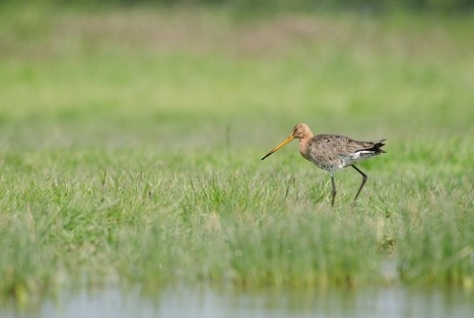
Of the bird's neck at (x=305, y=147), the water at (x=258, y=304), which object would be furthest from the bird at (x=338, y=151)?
the water at (x=258, y=304)

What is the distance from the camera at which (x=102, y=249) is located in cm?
1006

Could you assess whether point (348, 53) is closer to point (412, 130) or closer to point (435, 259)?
point (412, 130)

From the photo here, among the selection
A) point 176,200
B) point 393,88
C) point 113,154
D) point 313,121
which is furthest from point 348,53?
point 176,200

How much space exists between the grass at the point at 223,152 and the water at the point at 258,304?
187mm

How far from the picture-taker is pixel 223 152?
17062mm

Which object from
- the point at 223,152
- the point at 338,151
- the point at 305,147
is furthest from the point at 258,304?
the point at 223,152

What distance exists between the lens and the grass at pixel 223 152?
9.41m

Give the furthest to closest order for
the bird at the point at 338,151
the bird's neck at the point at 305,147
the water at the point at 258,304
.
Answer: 1. the bird's neck at the point at 305,147
2. the bird at the point at 338,151
3. the water at the point at 258,304

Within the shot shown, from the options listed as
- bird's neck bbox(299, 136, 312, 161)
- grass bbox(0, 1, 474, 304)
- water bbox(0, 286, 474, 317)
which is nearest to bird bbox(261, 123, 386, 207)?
bird's neck bbox(299, 136, 312, 161)

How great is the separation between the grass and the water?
19 centimetres

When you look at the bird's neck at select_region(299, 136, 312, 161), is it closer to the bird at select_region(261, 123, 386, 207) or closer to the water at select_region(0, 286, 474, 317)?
the bird at select_region(261, 123, 386, 207)

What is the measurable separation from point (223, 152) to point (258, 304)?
836 centimetres

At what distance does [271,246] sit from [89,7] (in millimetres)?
32349

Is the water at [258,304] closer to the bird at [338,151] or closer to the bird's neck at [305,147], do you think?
the bird at [338,151]
